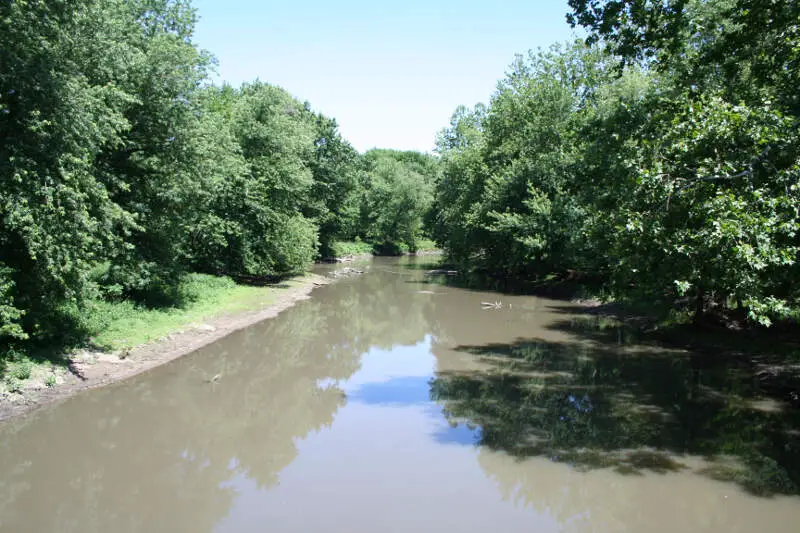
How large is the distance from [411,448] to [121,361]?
8900 mm

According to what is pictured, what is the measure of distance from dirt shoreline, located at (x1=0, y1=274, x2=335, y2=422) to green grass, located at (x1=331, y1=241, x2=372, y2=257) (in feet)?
110

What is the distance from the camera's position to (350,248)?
6359 cm

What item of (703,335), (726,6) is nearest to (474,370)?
(703,335)

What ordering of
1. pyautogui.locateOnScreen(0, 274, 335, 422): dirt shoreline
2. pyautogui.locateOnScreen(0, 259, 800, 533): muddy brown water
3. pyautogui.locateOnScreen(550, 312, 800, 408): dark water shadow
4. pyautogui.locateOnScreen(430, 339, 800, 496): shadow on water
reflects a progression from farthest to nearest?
pyautogui.locateOnScreen(550, 312, 800, 408): dark water shadow → pyautogui.locateOnScreen(0, 274, 335, 422): dirt shoreline → pyautogui.locateOnScreen(430, 339, 800, 496): shadow on water → pyautogui.locateOnScreen(0, 259, 800, 533): muddy brown water

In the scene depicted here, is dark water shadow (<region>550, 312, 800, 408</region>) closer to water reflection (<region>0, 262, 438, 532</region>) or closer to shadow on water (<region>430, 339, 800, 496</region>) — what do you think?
shadow on water (<region>430, 339, 800, 496</region>)

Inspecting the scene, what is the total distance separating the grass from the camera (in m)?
12.5

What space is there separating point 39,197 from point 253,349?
28.2 ft

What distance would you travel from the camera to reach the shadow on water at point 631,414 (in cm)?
1001

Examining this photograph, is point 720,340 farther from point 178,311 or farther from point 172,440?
point 178,311

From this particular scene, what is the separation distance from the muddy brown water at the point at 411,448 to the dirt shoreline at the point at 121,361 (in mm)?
401

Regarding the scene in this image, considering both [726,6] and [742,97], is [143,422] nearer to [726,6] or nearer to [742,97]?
[742,97]

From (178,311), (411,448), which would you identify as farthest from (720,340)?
(178,311)

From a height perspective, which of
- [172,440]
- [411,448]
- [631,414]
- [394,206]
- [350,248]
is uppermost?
[394,206]

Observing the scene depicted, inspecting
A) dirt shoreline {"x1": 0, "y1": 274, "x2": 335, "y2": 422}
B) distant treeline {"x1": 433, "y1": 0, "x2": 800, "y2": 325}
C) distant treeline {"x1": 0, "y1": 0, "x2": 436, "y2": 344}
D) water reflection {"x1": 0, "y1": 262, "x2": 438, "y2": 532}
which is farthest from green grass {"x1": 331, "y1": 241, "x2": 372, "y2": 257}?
water reflection {"x1": 0, "y1": 262, "x2": 438, "y2": 532}
